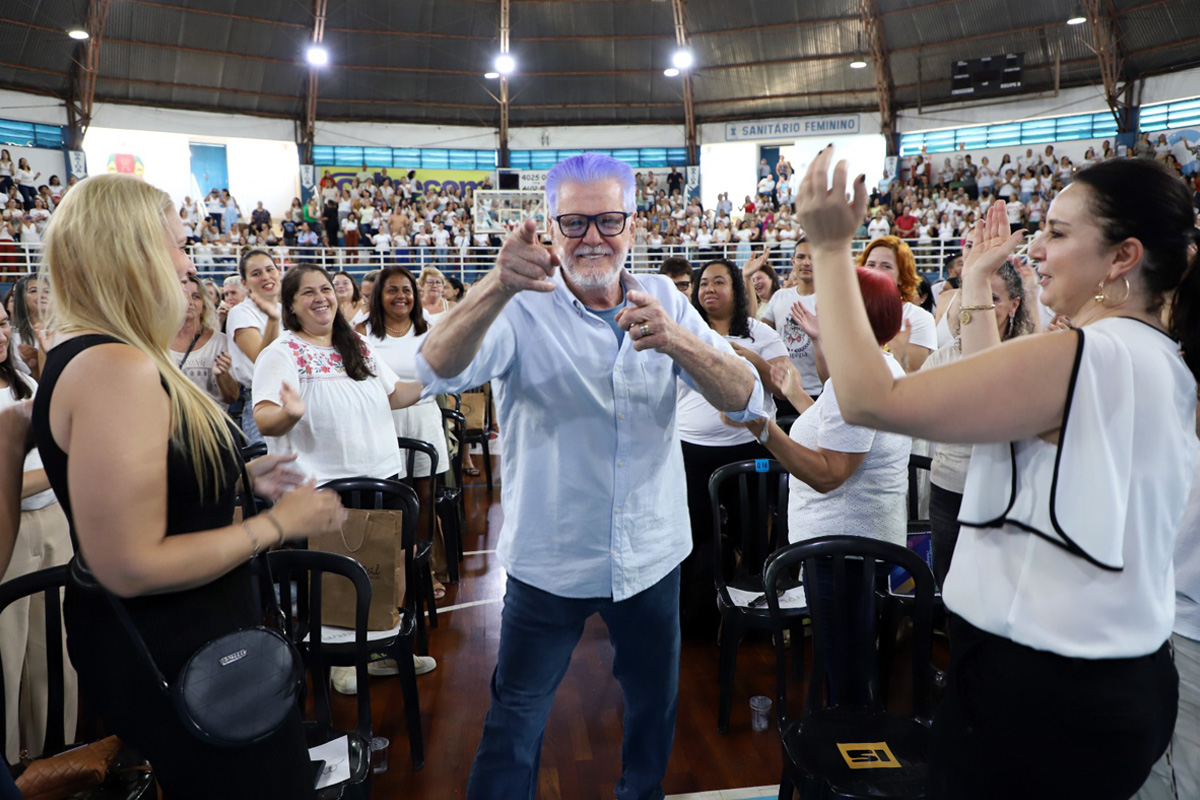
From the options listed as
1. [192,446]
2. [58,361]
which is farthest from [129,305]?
[192,446]

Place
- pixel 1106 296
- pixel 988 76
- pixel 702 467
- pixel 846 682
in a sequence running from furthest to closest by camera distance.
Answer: pixel 988 76
pixel 702 467
pixel 846 682
pixel 1106 296

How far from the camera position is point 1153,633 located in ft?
3.53

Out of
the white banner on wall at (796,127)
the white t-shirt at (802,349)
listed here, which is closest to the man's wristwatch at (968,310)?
the white t-shirt at (802,349)

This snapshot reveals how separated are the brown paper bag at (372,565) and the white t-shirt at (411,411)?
1203 mm

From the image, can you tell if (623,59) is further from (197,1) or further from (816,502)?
(816,502)

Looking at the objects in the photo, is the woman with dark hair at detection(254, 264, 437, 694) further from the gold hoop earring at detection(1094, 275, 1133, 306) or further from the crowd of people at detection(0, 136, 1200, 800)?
the gold hoop earring at detection(1094, 275, 1133, 306)

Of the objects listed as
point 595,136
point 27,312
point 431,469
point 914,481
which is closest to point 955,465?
point 914,481

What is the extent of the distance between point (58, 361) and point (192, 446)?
22cm

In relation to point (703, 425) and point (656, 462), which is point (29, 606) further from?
point (703, 425)

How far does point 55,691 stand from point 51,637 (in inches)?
5.1

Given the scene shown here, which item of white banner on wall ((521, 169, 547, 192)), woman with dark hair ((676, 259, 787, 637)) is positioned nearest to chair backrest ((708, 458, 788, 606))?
woman with dark hair ((676, 259, 787, 637))

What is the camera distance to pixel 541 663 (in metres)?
1.78

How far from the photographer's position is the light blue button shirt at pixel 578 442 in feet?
5.62

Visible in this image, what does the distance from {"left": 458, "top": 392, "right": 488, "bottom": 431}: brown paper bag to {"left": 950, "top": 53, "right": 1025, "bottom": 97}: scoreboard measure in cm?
1561
